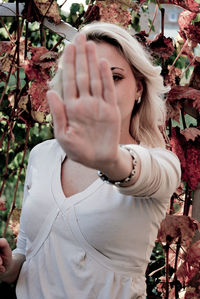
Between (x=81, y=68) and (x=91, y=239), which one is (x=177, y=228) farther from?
(x=81, y=68)

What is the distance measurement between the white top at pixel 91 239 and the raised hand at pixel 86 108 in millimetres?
334

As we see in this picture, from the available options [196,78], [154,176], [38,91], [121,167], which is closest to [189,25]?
[196,78]

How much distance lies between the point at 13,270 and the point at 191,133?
738mm

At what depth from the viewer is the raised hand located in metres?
0.98

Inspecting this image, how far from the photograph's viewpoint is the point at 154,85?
159 centimetres

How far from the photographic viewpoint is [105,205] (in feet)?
4.51

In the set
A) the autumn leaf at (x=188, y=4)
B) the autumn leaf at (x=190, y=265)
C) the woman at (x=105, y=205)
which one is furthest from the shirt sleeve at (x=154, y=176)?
the autumn leaf at (x=188, y=4)

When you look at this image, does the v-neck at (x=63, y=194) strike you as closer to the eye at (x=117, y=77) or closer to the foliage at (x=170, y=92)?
the eye at (x=117, y=77)

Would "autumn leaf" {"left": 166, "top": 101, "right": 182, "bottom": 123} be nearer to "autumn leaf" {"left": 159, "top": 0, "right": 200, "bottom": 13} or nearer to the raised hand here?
"autumn leaf" {"left": 159, "top": 0, "right": 200, "bottom": 13}

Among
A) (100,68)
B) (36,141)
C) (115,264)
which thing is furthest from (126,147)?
(36,141)

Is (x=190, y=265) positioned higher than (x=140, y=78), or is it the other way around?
(x=140, y=78)

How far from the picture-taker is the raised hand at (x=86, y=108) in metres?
0.98

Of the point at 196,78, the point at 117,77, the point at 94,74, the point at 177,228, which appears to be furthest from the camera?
the point at 196,78

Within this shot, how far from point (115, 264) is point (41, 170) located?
34cm
